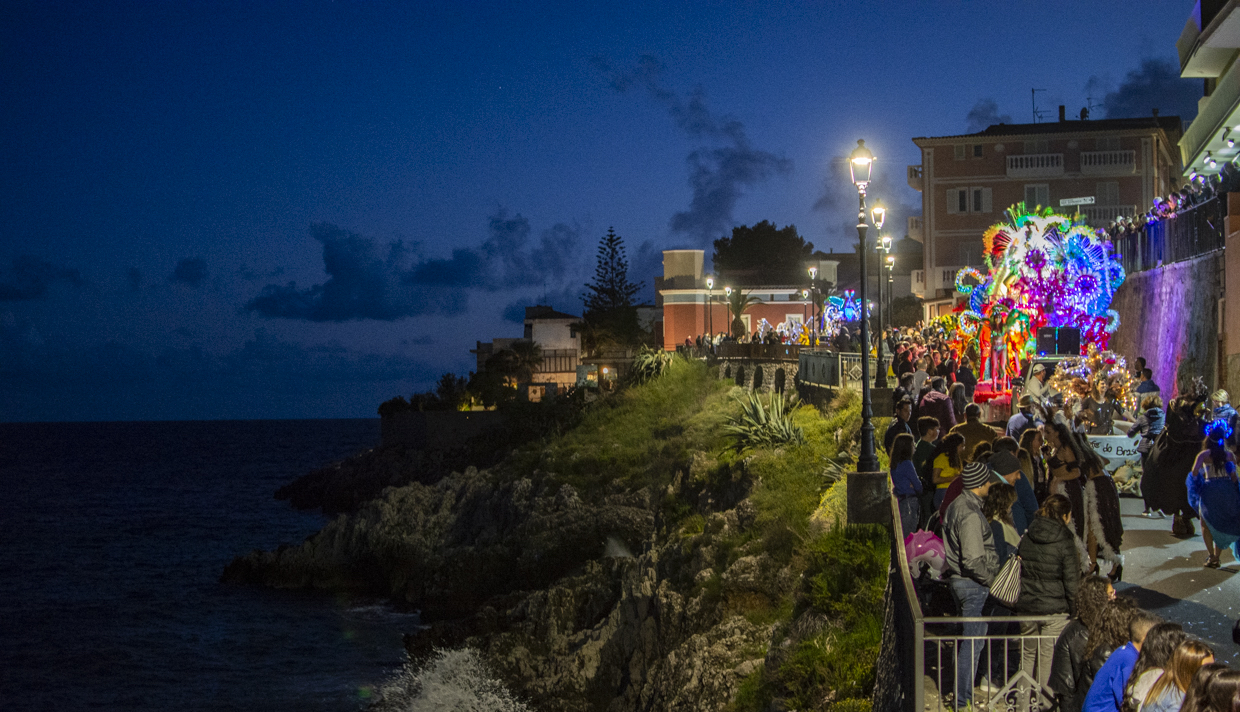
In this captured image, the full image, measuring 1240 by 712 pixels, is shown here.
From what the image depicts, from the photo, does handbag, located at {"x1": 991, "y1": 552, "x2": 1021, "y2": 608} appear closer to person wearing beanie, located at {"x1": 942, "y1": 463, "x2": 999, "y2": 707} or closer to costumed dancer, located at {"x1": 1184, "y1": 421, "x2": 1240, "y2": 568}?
→ person wearing beanie, located at {"x1": 942, "y1": 463, "x2": 999, "y2": 707}

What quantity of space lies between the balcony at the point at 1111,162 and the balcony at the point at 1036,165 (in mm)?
1183

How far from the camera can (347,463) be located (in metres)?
72.8

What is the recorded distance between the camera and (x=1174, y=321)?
1753 centimetres

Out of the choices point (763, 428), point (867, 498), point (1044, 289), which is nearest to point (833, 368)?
point (763, 428)

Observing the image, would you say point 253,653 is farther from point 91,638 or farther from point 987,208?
point 987,208

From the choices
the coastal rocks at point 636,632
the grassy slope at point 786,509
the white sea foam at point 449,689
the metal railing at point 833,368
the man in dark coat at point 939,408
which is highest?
the metal railing at point 833,368

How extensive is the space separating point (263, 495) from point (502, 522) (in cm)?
5121

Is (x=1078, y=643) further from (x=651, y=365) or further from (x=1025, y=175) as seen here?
(x=1025, y=175)

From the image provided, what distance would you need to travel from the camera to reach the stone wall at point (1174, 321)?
15414 millimetres

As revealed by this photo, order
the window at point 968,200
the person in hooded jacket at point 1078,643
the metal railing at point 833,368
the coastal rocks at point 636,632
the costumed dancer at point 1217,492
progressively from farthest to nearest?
the window at point 968,200, the metal railing at point 833,368, the coastal rocks at point 636,632, the costumed dancer at point 1217,492, the person in hooded jacket at point 1078,643

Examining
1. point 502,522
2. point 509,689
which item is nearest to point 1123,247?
point 509,689

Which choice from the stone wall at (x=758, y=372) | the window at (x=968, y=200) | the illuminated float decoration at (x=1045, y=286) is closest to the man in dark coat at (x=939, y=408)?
the illuminated float decoration at (x=1045, y=286)

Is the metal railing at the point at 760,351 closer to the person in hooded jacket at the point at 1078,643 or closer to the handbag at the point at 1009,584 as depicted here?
the handbag at the point at 1009,584

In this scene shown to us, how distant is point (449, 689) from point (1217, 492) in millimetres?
16930
